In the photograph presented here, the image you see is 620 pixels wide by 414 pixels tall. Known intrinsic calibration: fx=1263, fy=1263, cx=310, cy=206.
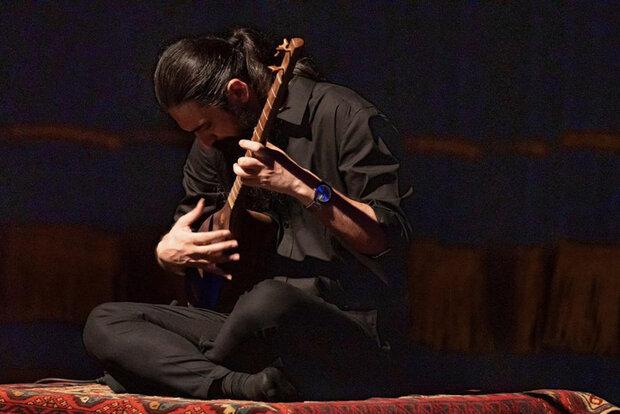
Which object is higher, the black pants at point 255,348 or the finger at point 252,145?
the finger at point 252,145

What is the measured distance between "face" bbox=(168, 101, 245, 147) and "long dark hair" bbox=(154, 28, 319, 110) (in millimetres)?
12

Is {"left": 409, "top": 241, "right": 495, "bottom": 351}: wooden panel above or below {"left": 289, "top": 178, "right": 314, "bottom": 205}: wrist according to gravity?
below

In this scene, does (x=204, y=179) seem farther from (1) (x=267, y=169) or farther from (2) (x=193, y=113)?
(1) (x=267, y=169)

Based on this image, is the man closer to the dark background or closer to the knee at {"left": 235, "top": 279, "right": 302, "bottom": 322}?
the knee at {"left": 235, "top": 279, "right": 302, "bottom": 322}

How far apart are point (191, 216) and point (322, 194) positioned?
0.38 meters

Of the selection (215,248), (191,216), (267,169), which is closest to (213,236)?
(215,248)

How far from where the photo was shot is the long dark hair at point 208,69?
8.60 ft

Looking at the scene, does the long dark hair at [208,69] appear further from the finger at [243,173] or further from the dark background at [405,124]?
the dark background at [405,124]

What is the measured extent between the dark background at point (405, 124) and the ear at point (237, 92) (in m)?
0.58

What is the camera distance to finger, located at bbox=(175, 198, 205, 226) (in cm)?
270

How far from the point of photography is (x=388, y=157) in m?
2.59

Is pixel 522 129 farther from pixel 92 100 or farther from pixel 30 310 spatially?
pixel 30 310

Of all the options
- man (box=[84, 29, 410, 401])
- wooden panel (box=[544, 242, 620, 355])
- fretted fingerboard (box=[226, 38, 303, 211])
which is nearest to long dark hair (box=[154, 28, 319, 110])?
man (box=[84, 29, 410, 401])

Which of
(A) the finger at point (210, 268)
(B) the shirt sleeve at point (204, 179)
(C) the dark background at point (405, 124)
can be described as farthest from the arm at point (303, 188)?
(C) the dark background at point (405, 124)
